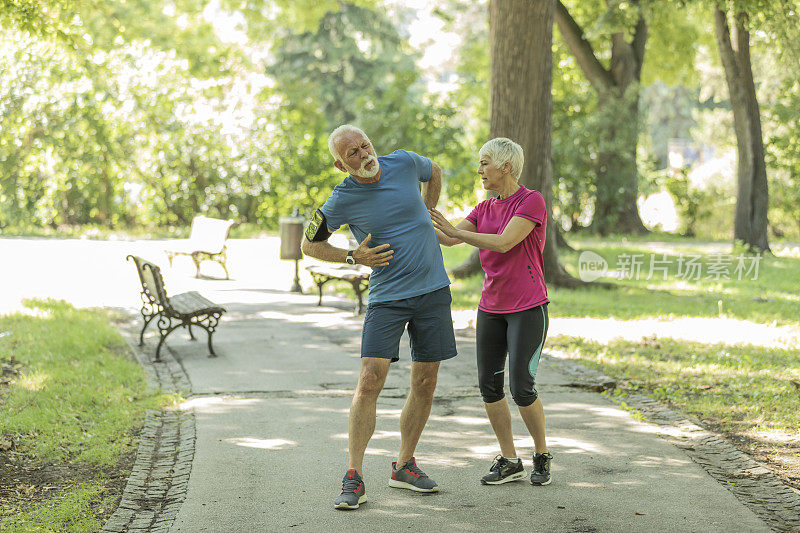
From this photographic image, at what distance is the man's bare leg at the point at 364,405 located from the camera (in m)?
4.93

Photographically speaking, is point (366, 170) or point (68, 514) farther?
point (68, 514)

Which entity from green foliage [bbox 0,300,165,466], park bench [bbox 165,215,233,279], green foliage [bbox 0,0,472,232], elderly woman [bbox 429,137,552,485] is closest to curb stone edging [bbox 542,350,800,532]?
elderly woman [bbox 429,137,552,485]

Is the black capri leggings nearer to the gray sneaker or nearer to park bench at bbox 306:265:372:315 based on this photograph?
the gray sneaker

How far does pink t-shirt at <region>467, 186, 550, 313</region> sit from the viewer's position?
5043 mm

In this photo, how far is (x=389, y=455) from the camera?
5902mm

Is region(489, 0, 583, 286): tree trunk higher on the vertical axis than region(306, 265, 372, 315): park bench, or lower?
higher

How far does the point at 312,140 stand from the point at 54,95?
6.30 metres

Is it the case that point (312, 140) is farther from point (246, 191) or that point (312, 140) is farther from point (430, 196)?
point (430, 196)

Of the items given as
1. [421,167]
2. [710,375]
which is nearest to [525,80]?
[710,375]

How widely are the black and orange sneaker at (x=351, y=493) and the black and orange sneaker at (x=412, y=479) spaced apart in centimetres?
30

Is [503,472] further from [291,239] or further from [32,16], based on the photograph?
[291,239]

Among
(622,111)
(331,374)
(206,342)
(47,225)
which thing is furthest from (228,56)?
(331,374)

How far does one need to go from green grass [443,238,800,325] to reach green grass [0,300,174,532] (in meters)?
5.11

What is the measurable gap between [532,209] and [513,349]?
2.49ft
